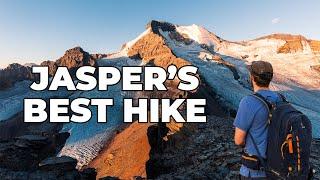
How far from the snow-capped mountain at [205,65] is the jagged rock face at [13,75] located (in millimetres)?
2154

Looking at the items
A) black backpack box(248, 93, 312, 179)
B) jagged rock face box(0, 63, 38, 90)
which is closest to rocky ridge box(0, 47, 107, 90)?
jagged rock face box(0, 63, 38, 90)

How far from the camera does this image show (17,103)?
88.9 m

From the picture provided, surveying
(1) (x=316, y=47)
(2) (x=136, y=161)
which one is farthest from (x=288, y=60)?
(2) (x=136, y=161)

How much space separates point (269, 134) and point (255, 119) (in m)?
0.31

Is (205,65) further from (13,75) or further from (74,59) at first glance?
(13,75)

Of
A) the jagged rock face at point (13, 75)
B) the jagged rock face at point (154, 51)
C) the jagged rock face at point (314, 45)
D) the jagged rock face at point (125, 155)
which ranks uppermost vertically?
the jagged rock face at point (314, 45)

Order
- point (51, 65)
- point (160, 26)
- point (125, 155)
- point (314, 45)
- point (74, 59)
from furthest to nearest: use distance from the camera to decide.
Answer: point (314, 45), point (160, 26), point (51, 65), point (74, 59), point (125, 155)

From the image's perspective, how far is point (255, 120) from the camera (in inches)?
305

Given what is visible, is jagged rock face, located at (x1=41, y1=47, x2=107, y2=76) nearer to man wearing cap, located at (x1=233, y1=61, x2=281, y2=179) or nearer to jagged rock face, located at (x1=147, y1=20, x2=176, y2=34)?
jagged rock face, located at (x1=147, y1=20, x2=176, y2=34)

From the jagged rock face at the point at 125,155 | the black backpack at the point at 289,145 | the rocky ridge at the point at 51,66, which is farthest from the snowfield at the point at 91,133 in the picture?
the black backpack at the point at 289,145

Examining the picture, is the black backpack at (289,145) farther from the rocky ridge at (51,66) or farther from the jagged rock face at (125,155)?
the rocky ridge at (51,66)

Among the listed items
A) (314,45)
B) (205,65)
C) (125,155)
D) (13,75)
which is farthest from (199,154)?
(314,45)

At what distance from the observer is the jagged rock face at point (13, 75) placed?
98812 millimetres

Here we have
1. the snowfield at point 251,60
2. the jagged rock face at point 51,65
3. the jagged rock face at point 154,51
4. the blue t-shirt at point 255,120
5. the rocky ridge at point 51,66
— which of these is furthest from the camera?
the jagged rock face at point 51,65
